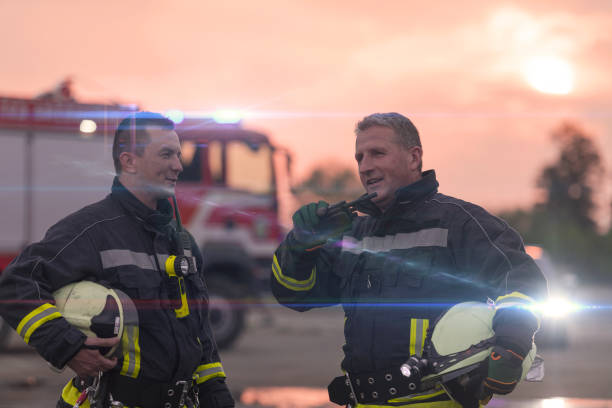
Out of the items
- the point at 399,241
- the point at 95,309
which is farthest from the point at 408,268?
the point at 95,309

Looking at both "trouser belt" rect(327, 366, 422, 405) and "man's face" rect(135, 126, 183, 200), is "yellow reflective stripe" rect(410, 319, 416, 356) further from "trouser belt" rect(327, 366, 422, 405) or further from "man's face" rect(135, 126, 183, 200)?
"man's face" rect(135, 126, 183, 200)

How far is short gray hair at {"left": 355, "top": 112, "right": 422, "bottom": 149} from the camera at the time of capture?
10.5 ft

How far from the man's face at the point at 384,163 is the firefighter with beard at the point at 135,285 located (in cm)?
78

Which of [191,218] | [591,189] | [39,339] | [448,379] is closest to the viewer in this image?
[448,379]

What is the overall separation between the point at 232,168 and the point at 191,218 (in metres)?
0.93

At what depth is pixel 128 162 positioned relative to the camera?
3.39m

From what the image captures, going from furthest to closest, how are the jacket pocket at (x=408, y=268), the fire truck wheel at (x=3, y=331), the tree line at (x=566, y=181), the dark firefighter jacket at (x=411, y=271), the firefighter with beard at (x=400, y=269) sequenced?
the tree line at (x=566, y=181)
the fire truck wheel at (x=3, y=331)
the jacket pocket at (x=408, y=268)
the dark firefighter jacket at (x=411, y=271)
the firefighter with beard at (x=400, y=269)

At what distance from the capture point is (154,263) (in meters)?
3.22

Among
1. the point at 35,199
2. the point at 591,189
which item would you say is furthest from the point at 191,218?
the point at 591,189

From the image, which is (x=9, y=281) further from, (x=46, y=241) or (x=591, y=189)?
(x=591, y=189)

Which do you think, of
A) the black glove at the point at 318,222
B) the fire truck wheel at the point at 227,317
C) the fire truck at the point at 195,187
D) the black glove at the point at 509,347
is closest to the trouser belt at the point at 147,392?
the black glove at the point at 318,222

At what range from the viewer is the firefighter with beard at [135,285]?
2916 millimetres

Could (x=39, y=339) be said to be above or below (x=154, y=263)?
below

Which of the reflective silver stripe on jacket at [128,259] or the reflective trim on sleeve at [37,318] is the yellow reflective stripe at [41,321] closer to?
the reflective trim on sleeve at [37,318]
